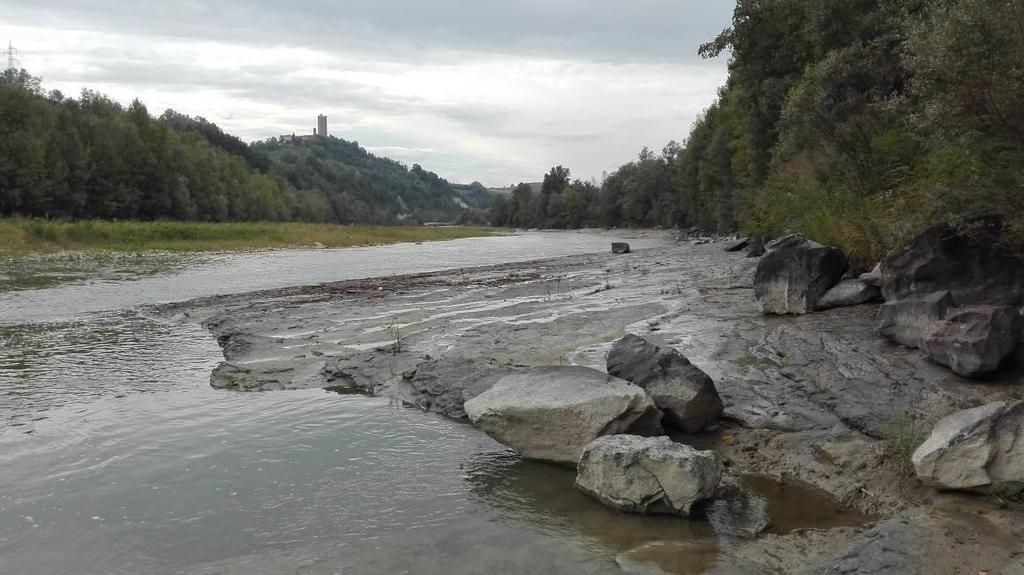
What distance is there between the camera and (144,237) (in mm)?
54844

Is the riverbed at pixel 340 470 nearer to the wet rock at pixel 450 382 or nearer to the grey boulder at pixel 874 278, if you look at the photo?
the wet rock at pixel 450 382

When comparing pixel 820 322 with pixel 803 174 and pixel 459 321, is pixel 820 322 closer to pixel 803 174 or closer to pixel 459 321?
pixel 459 321

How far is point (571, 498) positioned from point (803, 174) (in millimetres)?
21079

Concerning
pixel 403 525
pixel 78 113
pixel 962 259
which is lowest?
pixel 403 525

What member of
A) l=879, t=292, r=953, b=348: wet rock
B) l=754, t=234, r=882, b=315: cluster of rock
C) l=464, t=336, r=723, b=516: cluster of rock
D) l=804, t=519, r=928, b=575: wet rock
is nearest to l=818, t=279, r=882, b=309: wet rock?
l=754, t=234, r=882, b=315: cluster of rock

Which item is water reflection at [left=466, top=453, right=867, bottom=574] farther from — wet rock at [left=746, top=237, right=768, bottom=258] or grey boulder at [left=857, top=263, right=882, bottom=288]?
wet rock at [left=746, top=237, right=768, bottom=258]

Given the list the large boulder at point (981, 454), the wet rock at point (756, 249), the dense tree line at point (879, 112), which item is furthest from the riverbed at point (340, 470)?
the wet rock at point (756, 249)

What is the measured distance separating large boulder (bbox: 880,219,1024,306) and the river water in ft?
21.9

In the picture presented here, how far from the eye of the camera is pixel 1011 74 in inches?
378

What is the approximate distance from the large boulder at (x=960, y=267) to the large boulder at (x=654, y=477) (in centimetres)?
728

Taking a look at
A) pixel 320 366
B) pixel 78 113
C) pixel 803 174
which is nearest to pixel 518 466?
pixel 320 366

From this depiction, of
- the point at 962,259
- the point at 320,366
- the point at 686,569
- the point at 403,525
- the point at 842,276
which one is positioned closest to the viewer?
the point at 686,569

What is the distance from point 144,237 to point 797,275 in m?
53.8

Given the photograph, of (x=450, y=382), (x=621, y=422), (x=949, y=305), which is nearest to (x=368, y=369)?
(x=450, y=382)
